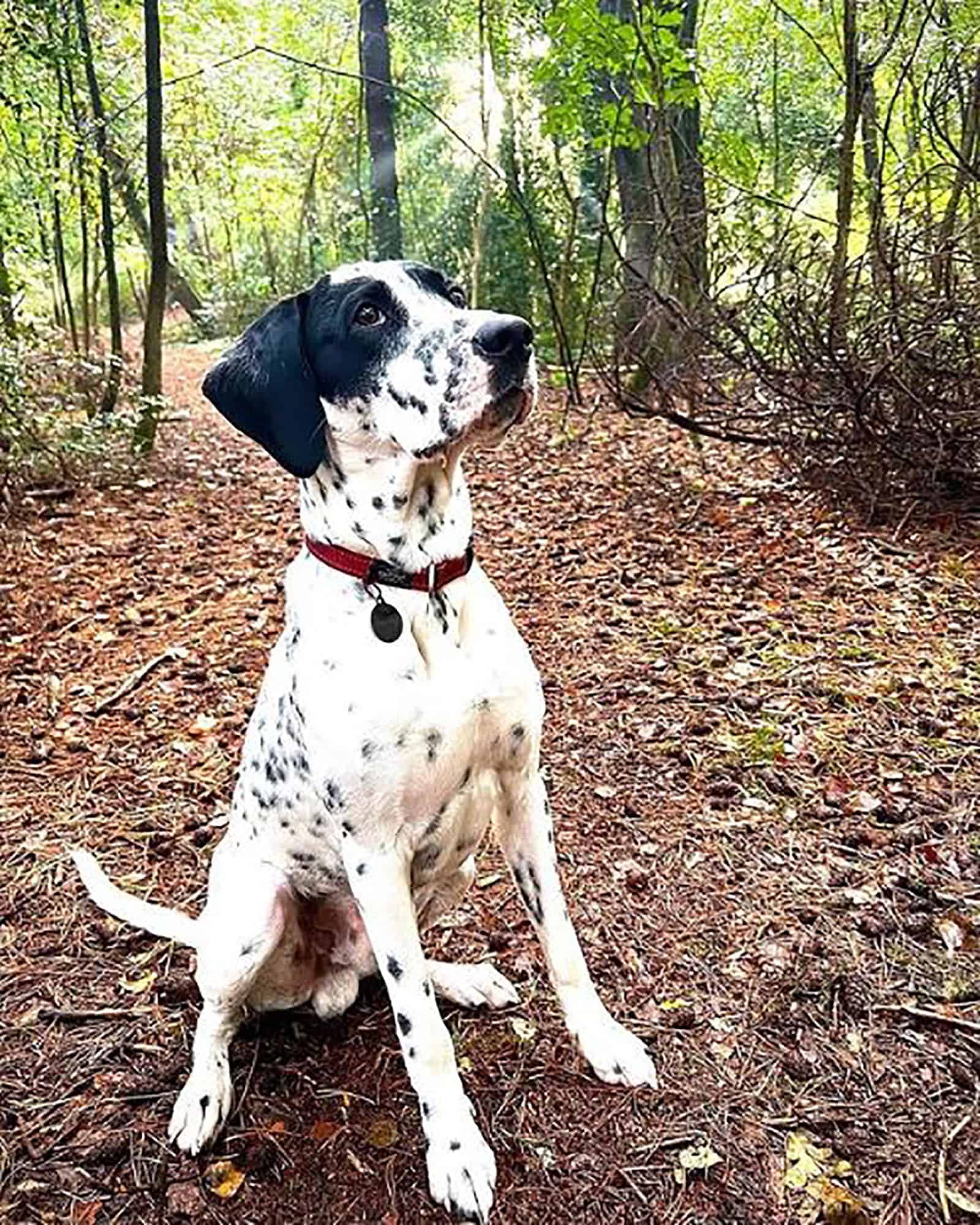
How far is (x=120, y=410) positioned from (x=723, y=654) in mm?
6444

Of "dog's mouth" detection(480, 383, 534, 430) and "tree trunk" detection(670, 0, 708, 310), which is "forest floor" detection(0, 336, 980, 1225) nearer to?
"dog's mouth" detection(480, 383, 534, 430)

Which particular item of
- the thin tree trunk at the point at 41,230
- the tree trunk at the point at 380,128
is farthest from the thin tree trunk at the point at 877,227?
the tree trunk at the point at 380,128

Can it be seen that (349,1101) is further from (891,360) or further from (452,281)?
(891,360)

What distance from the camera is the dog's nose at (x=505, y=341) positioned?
192 centimetres

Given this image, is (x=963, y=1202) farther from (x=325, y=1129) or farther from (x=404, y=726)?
(x=404, y=726)

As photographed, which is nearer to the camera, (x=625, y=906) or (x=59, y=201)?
(x=625, y=906)

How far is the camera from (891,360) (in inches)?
194

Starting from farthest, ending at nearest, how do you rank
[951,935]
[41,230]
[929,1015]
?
1. [41,230]
2. [951,935]
3. [929,1015]

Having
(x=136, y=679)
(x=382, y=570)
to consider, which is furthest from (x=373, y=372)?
(x=136, y=679)

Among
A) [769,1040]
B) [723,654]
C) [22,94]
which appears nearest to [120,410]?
[22,94]

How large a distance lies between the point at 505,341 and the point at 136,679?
3.07m

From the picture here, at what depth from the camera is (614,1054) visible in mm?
2240

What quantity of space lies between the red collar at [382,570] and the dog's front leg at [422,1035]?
1.65 feet

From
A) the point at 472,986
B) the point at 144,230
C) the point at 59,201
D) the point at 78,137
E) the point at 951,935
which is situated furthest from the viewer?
the point at 144,230
